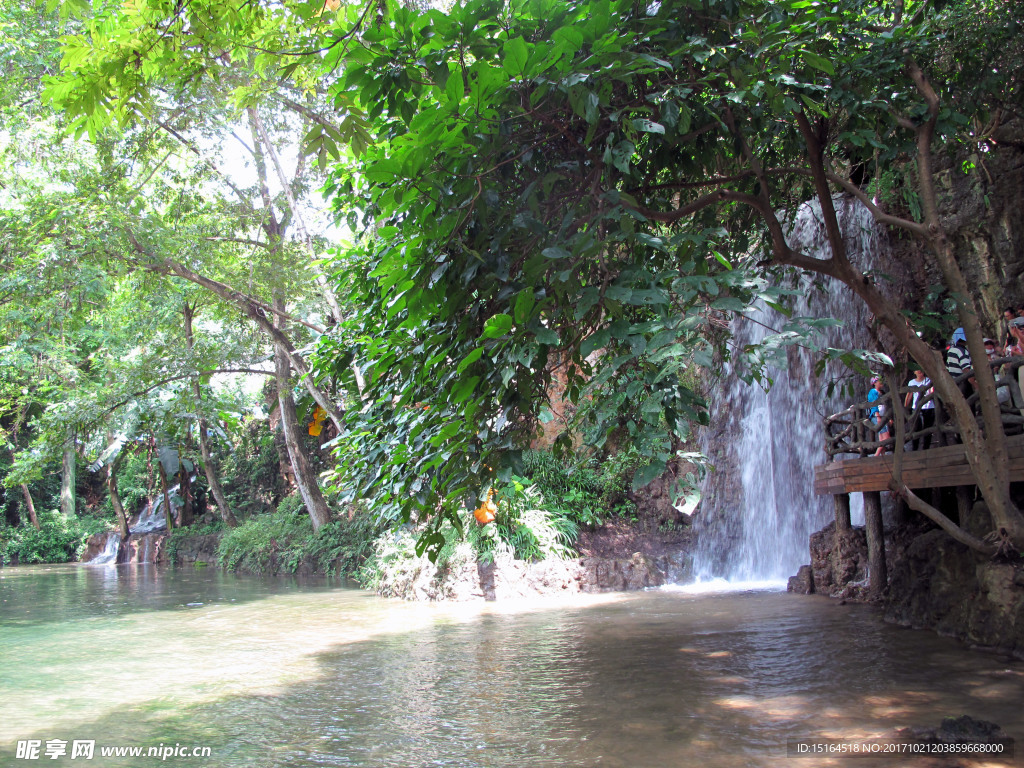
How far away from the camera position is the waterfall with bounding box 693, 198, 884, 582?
474 inches

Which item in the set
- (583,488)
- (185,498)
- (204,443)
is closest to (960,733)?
(583,488)

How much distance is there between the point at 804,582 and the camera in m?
10.3

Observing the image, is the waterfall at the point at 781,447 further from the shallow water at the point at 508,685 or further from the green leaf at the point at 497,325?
the green leaf at the point at 497,325

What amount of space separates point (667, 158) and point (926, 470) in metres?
4.98

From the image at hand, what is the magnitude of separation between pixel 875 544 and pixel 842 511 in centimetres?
88

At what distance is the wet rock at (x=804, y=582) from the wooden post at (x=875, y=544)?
1.23m

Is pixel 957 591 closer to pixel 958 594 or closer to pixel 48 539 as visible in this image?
pixel 958 594

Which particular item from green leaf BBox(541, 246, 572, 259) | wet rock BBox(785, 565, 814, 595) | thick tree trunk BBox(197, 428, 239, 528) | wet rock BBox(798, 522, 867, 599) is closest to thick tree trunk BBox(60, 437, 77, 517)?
thick tree trunk BBox(197, 428, 239, 528)

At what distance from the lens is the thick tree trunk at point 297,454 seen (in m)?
18.5

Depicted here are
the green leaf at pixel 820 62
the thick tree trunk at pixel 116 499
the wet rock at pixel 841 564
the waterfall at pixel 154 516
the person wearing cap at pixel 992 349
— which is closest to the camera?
the green leaf at pixel 820 62

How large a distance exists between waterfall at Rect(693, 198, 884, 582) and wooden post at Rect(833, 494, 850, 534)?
6.09 feet

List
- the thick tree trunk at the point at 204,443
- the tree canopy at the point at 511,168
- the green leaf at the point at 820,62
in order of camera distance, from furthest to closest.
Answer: the thick tree trunk at the point at 204,443 < the green leaf at the point at 820,62 < the tree canopy at the point at 511,168

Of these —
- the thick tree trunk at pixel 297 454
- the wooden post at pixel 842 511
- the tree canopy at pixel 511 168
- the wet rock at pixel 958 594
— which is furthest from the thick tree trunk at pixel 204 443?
the wet rock at pixel 958 594

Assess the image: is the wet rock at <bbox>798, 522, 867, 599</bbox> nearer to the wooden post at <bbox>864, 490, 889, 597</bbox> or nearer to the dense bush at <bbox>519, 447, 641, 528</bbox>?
the wooden post at <bbox>864, 490, 889, 597</bbox>
